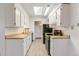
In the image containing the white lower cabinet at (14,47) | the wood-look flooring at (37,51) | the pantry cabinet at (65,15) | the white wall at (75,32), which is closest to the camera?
the white wall at (75,32)

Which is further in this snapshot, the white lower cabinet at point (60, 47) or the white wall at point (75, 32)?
the white lower cabinet at point (60, 47)

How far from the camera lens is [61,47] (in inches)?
123

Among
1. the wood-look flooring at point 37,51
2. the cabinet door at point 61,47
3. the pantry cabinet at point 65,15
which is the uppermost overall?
the pantry cabinet at point 65,15

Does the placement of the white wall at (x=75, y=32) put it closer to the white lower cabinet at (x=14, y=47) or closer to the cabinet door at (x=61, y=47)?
the cabinet door at (x=61, y=47)

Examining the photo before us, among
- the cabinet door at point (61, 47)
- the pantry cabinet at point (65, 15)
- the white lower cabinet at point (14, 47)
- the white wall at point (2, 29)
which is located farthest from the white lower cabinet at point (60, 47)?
the white wall at point (2, 29)

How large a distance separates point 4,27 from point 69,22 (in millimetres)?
1706

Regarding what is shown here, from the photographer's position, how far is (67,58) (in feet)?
2.61

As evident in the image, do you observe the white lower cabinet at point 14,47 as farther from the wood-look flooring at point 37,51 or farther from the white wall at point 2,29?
the wood-look flooring at point 37,51

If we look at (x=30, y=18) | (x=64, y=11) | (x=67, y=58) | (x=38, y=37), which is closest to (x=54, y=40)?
(x=64, y=11)

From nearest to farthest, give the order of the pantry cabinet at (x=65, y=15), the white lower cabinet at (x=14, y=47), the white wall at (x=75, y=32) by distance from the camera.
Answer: the white wall at (x=75, y=32) → the white lower cabinet at (x=14, y=47) → the pantry cabinet at (x=65, y=15)

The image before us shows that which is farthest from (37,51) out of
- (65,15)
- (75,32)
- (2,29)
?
(75,32)

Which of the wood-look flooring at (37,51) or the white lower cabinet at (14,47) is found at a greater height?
the white lower cabinet at (14,47)

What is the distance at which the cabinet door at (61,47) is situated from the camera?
10.2 ft

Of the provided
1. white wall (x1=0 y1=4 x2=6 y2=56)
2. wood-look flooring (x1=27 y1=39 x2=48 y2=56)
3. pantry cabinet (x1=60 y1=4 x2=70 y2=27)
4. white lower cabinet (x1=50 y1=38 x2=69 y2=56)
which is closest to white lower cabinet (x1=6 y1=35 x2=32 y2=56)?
white wall (x1=0 y1=4 x2=6 y2=56)
